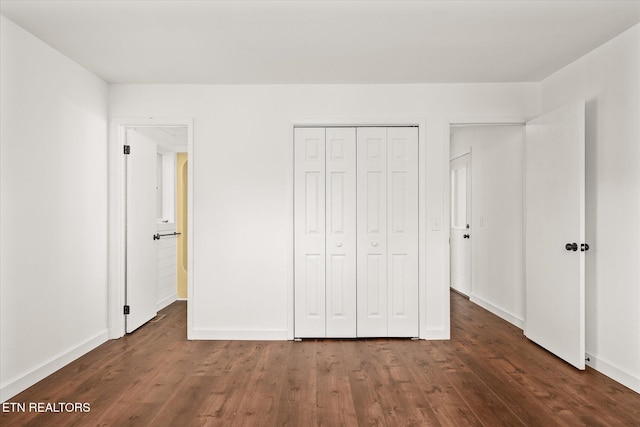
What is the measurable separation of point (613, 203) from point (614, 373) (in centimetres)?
128

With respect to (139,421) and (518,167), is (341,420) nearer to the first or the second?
(139,421)

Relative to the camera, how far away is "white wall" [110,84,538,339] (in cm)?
392

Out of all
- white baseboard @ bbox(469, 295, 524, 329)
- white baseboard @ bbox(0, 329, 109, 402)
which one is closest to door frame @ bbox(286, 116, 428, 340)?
Answer: white baseboard @ bbox(469, 295, 524, 329)

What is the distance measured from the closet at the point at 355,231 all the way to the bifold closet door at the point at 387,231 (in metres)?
0.01

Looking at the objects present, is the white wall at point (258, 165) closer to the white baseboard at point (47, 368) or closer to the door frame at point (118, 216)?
the door frame at point (118, 216)

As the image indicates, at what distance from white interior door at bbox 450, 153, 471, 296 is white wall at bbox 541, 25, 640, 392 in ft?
8.10

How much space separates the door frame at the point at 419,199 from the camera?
3.90 metres

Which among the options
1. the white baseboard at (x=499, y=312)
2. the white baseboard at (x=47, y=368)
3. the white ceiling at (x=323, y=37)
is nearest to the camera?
the white ceiling at (x=323, y=37)

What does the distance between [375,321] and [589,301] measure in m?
1.85

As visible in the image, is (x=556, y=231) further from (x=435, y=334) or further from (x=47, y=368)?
(x=47, y=368)

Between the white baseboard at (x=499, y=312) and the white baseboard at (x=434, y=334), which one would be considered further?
the white baseboard at (x=499, y=312)

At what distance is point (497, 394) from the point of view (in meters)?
2.68

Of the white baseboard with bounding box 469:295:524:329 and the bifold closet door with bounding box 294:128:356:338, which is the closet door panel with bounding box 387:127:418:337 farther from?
the white baseboard with bounding box 469:295:524:329
